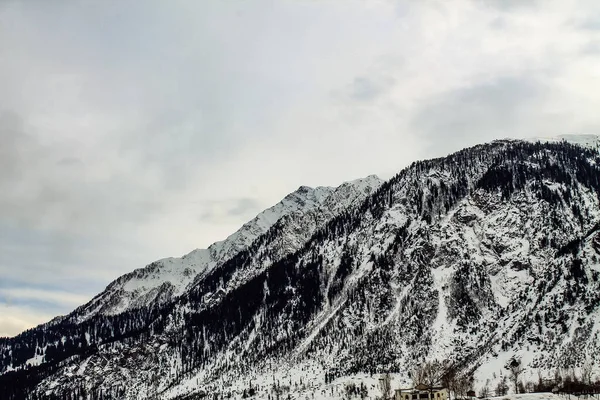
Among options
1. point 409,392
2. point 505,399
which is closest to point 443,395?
point 409,392

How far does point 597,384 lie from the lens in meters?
188

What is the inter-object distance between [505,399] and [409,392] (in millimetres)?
41175

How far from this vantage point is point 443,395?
19875 cm

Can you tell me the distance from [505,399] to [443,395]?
38.1 metres

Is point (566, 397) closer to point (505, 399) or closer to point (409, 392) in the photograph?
point (505, 399)

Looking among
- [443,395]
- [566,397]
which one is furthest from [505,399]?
[443,395]

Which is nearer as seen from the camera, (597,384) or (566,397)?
(566,397)

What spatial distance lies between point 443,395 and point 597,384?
4342 cm

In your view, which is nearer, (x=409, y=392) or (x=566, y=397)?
(x=566, y=397)

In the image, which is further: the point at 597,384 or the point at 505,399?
the point at 597,384

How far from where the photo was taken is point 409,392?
19875 centimetres

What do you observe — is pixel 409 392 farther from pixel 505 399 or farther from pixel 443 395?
pixel 505 399

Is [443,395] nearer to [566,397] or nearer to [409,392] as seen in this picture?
[409,392]

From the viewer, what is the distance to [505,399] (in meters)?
163
